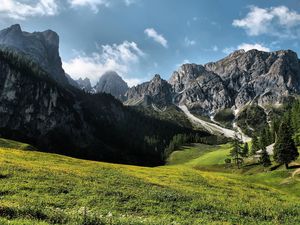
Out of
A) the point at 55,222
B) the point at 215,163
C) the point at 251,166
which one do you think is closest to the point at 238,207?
the point at 55,222

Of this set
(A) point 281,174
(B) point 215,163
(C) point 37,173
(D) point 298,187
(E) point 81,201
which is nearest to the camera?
(E) point 81,201

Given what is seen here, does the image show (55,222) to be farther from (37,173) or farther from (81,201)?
(37,173)

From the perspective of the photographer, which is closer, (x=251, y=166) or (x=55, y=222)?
(x=55, y=222)

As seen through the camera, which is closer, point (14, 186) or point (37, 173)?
point (14, 186)

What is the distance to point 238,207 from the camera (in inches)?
1216

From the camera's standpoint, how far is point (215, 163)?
531ft

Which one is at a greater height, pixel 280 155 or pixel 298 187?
pixel 280 155

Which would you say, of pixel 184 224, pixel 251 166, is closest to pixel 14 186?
pixel 184 224

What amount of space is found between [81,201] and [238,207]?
49.0 ft

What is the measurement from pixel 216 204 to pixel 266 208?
499cm

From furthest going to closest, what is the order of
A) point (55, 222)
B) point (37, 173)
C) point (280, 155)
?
1. point (280, 155)
2. point (37, 173)
3. point (55, 222)

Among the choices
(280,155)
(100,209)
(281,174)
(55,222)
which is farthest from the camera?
(280,155)

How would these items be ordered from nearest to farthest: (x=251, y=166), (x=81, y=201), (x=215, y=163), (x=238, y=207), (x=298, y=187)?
(x=81, y=201) → (x=238, y=207) → (x=298, y=187) → (x=251, y=166) → (x=215, y=163)

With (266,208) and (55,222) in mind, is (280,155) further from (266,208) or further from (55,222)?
(55,222)
